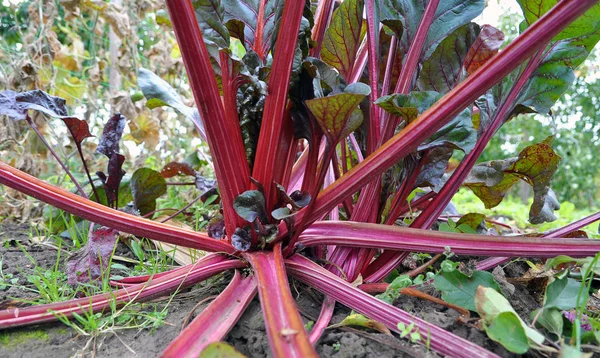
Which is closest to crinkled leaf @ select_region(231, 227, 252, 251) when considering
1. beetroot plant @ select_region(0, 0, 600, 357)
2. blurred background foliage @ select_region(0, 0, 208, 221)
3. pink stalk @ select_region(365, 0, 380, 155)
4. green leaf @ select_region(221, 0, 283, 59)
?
beetroot plant @ select_region(0, 0, 600, 357)

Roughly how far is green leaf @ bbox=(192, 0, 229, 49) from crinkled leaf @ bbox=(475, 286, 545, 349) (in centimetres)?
73

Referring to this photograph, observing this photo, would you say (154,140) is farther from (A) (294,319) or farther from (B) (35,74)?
(A) (294,319)

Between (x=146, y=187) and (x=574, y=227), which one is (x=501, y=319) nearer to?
(x=574, y=227)

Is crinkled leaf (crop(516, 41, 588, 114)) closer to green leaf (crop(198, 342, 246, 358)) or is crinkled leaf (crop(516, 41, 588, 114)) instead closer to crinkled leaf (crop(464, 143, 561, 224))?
crinkled leaf (crop(464, 143, 561, 224))

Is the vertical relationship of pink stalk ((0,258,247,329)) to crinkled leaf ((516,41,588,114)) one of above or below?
below

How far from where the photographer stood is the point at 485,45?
3.83ft

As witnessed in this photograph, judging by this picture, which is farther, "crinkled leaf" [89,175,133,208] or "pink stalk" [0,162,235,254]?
"crinkled leaf" [89,175,133,208]

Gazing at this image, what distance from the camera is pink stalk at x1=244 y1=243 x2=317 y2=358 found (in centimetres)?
59

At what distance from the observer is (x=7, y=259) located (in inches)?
48.9

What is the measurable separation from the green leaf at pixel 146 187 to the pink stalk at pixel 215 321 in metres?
0.63

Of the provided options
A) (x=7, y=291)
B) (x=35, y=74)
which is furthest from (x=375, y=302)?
(x=35, y=74)

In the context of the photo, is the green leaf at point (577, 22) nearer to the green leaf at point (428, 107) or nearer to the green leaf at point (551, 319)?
the green leaf at point (428, 107)

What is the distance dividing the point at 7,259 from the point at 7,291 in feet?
0.90

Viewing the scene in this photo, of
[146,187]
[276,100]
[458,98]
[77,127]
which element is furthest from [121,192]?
[458,98]
